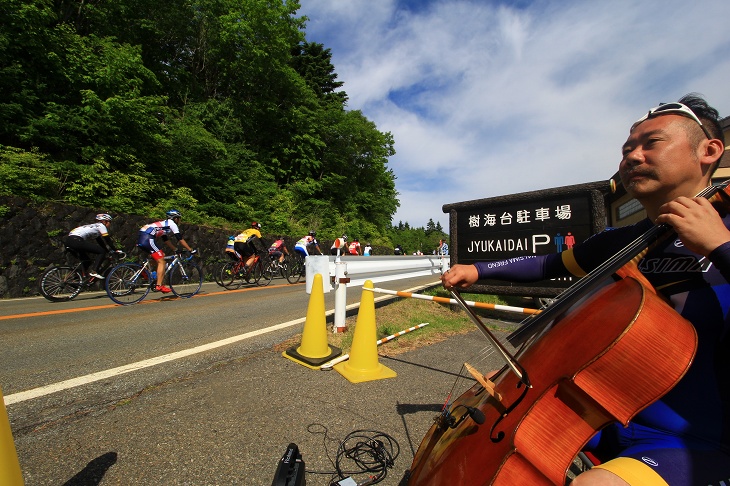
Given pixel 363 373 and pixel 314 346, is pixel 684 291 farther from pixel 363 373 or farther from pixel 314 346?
pixel 314 346

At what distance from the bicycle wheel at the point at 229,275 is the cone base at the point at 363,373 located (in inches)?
310

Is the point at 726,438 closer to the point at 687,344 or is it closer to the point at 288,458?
the point at 687,344

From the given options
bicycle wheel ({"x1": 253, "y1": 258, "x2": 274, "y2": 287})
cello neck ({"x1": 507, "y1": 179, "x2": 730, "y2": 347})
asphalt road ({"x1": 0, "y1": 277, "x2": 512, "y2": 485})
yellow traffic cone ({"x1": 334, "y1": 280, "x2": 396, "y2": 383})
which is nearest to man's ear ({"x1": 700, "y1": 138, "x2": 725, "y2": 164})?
cello neck ({"x1": 507, "y1": 179, "x2": 730, "y2": 347})

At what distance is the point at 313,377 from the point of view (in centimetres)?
290

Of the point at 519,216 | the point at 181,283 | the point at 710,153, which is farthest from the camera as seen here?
the point at 181,283

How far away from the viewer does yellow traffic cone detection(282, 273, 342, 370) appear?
3.25m

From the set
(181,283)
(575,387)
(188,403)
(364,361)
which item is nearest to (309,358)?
Result: (364,361)

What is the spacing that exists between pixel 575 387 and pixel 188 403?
2407mm

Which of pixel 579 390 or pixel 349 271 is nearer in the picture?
pixel 579 390

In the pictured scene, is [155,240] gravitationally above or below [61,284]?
above

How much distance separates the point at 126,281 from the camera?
7031 mm

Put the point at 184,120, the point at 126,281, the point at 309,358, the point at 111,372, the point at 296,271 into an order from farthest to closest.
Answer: the point at 184,120, the point at 296,271, the point at 126,281, the point at 309,358, the point at 111,372

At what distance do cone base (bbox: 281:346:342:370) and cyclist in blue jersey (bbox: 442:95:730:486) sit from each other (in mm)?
2425

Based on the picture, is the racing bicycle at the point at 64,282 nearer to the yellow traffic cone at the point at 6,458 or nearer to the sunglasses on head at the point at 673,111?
the yellow traffic cone at the point at 6,458
